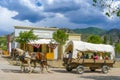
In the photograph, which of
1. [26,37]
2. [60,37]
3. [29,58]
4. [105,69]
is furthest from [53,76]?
[60,37]

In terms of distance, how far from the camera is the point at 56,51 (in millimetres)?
57500

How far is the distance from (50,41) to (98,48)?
76.1ft

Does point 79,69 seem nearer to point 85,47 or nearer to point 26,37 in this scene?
point 85,47

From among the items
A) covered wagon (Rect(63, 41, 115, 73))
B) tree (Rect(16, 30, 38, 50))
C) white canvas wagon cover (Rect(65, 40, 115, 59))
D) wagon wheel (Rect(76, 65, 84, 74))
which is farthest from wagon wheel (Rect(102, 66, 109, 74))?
tree (Rect(16, 30, 38, 50))

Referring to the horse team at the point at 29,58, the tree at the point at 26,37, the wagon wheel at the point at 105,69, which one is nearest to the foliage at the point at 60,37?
the tree at the point at 26,37

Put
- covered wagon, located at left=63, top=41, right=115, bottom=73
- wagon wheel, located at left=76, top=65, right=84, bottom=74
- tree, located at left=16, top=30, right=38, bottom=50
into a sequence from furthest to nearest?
tree, located at left=16, top=30, right=38, bottom=50 → covered wagon, located at left=63, top=41, right=115, bottom=73 → wagon wheel, located at left=76, top=65, right=84, bottom=74

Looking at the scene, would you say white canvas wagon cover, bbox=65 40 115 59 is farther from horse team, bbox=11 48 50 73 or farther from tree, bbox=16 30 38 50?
tree, bbox=16 30 38 50

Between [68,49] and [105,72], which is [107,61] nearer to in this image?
[105,72]

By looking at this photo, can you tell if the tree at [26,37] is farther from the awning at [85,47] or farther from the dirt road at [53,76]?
the dirt road at [53,76]

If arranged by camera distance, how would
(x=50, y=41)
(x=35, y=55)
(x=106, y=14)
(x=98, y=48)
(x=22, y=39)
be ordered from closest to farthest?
(x=106, y=14) < (x=35, y=55) < (x=98, y=48) < (x=22, y=39) < (x=50, y=41)

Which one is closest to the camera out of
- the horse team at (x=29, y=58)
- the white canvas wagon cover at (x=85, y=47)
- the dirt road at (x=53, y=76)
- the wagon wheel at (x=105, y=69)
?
the dirt road at (x=53, y=76)

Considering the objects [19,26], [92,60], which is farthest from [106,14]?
[19,26]

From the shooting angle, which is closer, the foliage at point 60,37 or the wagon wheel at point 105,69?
the wagon wheel at point 105,69

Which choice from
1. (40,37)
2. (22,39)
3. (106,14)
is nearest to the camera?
(106,14)
